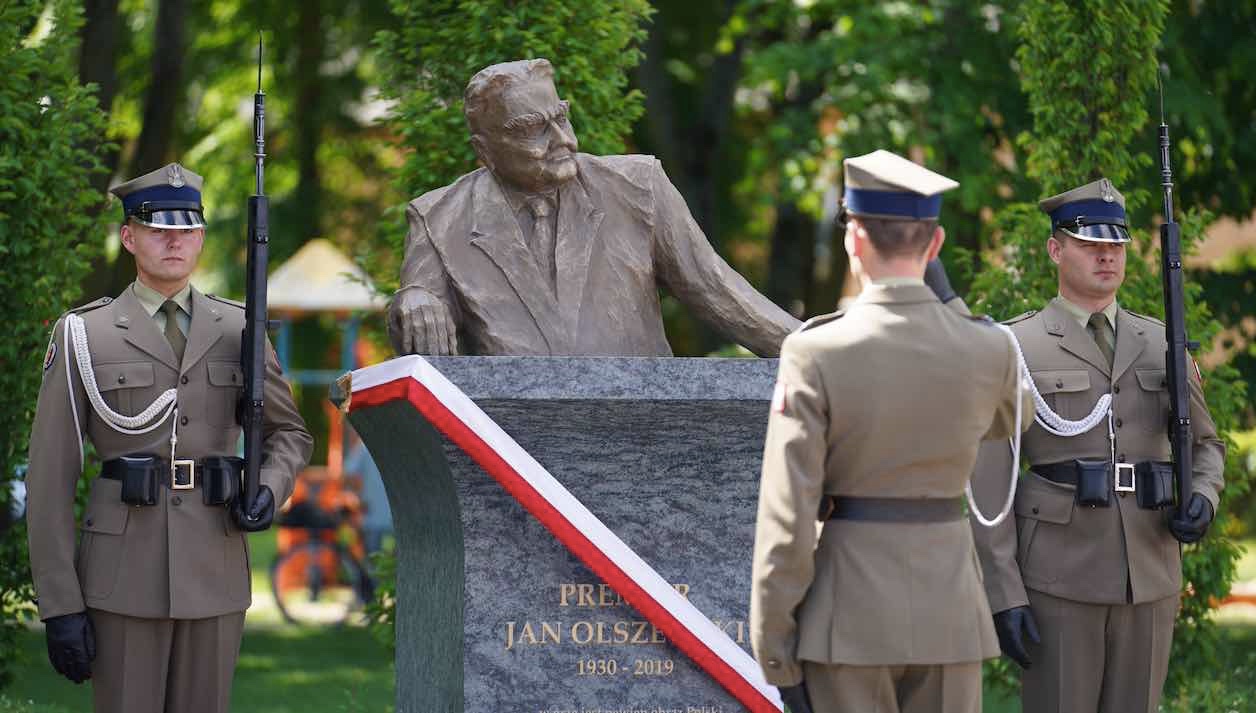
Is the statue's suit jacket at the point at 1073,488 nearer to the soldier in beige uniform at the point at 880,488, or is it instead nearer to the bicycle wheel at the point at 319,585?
the soldier in beige uniform at the point at 880,488

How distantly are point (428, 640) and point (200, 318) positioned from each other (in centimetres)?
111

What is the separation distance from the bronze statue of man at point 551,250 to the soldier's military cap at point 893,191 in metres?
1.48

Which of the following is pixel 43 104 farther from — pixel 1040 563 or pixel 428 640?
pixel 1040 563

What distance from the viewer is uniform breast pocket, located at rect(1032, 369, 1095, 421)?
222 inches

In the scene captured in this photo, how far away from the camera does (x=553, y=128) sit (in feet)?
17.8

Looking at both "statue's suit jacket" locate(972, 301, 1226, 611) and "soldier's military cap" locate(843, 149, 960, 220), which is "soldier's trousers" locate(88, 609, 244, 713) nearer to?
"statue's suit jacket" locate(972, 301, 1226, 611)

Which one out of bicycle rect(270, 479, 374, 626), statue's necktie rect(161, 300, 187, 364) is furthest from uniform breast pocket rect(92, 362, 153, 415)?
bicycle rect(270, 479, 374, 626)

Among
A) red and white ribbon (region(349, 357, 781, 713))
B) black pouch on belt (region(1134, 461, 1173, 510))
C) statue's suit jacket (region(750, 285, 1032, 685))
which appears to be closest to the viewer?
statue's suit jacket (region(750, 285, 1032, 685))

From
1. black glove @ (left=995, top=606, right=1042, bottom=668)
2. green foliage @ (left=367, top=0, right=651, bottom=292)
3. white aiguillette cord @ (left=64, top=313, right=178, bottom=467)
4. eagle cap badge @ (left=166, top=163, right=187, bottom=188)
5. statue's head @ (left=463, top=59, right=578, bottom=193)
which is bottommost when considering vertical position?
black glove @ (left=995, top=606, right=1042, bottom=668)

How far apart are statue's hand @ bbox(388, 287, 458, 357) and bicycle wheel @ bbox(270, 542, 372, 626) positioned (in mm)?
8646

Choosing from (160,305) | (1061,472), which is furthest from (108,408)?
(1061,472)

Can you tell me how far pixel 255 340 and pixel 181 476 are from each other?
423 mm

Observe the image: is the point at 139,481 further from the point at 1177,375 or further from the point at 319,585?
the point at 319,585

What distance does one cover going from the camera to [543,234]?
5500mm
